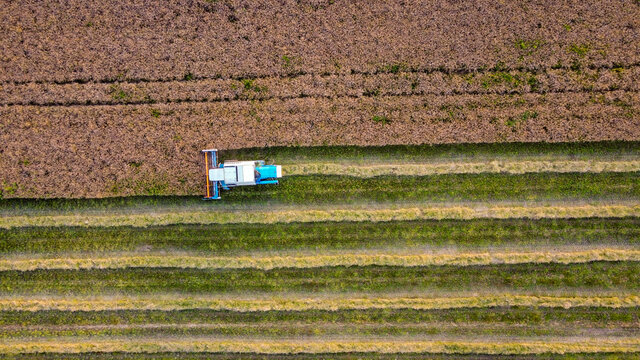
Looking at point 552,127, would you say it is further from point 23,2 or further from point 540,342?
point 23,2

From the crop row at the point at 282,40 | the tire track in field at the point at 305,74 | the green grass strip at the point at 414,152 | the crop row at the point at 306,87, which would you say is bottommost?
the green grass strip at the point at 414,152

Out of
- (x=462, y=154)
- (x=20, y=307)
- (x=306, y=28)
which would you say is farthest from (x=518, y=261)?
(x=20, y=307)

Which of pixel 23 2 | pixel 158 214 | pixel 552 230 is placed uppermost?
pixel 23 2

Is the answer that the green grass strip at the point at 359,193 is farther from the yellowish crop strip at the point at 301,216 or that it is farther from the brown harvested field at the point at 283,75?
the brown harvested field at the point at 283,75

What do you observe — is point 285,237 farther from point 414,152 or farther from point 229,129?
point 414,152

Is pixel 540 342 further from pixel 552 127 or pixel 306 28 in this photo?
pixel 306 28

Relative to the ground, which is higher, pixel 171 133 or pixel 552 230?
pixel 171 133

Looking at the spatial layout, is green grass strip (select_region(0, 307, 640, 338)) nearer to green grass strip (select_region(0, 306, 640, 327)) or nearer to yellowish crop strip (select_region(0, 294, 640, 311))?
green grass strip (select_region(0, 306, 640, 327))

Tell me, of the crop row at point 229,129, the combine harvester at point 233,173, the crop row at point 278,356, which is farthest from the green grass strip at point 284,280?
the combine harvester at point 233,173
